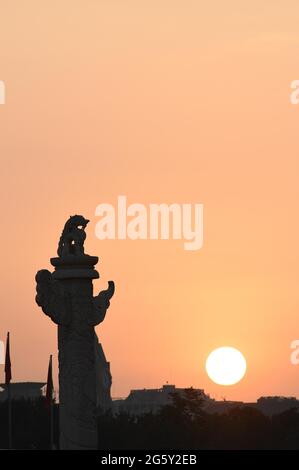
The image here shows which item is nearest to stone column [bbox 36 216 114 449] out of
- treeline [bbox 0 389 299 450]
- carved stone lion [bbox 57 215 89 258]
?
carved stone lion [bbox 57 215 89 258]

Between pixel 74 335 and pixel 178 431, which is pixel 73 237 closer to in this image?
pixel 74 335

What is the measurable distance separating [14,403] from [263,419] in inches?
861

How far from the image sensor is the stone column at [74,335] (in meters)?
52.7

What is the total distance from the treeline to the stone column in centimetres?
3710

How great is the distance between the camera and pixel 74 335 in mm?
53031

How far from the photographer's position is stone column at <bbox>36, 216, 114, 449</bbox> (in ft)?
173

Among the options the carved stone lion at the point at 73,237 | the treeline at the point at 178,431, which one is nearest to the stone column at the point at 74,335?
the carved stone lion at the point at 73,237

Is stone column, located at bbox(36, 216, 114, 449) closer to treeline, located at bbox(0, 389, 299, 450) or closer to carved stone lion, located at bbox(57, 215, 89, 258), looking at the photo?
carved stone lion, located at bbox(57, 215, 89, 258)

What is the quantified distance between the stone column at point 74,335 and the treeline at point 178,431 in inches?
1461

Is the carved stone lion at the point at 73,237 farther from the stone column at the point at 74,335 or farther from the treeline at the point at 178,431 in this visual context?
the treeline at the point at 178,431

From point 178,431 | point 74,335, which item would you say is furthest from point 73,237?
point 178,431
